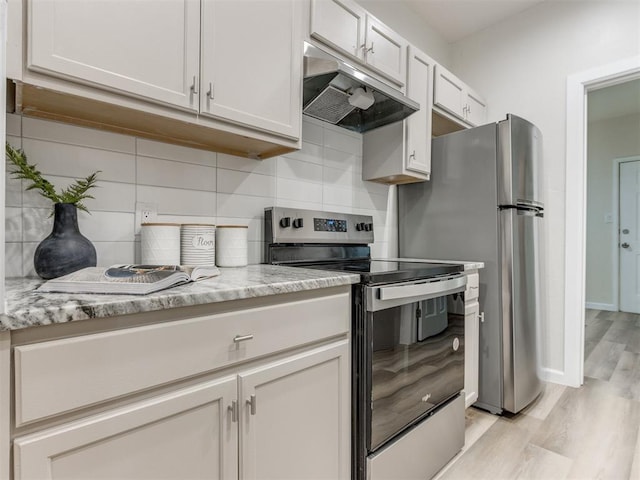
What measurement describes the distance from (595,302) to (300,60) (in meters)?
5.55

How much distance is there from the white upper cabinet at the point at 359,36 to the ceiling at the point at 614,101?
289 cm

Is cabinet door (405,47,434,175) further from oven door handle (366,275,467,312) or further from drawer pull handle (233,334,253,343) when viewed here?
drawer pull handle (233,334,253,343)

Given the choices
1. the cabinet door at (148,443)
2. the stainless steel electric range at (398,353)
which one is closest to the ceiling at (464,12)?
the stainless steel electric range at (398,353)

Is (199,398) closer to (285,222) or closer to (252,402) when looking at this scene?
(252,402)

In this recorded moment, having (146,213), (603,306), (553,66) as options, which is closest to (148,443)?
(146,213)

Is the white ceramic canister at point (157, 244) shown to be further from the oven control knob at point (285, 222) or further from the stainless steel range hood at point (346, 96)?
the stainless steel range hood at point (346, 96)

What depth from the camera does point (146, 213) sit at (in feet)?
4.48

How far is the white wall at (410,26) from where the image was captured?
7.93 feet

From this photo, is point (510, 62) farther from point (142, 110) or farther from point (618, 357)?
point (142, 110)

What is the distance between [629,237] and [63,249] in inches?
241

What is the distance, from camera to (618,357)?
3.02 meters

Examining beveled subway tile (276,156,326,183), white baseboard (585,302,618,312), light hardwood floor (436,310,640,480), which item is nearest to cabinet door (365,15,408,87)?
beveled subway tile (276,156,326,183)

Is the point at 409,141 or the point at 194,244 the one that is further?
the point at 409,141

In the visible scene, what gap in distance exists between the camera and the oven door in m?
1.23
